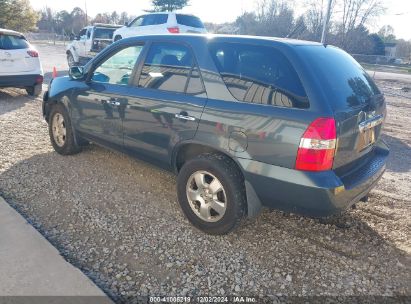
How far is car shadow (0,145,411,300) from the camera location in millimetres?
2703

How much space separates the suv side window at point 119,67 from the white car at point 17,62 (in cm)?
512

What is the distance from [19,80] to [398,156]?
8.41m

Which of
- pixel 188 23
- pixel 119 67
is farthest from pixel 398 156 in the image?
pixel 188 23

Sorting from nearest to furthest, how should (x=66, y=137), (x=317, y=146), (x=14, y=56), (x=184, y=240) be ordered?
(x=317, y=146) < (x=184, y=240) < (x=66, y=137) < (x=14, y=56)

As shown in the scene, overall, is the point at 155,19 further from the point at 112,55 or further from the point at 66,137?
the point at 112,55

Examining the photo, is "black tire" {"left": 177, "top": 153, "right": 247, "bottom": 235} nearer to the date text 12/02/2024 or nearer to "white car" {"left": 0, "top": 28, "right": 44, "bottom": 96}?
the date text 12/02/2024

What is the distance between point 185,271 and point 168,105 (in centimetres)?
155

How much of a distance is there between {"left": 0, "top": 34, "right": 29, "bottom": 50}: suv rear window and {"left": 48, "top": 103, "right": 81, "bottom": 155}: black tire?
14.9ft

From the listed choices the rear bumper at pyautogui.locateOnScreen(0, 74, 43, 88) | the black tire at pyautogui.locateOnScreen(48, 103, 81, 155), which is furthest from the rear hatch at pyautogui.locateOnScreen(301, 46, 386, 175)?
the rear bumper at pyautogui.locateOnScreen(0, 74, 43, 88)

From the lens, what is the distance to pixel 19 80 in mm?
8336

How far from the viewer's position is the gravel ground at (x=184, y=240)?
2605 millimetres

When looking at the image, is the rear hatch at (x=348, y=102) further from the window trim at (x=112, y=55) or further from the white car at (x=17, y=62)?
the white car at (x=17, y=62)

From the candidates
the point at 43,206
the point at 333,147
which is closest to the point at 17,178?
the point at 43,206

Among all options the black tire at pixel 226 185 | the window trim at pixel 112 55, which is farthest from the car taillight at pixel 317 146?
the window trim at pixel 112 55
